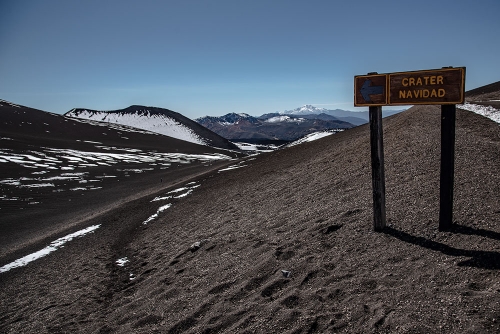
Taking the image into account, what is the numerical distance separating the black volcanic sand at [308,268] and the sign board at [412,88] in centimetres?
314

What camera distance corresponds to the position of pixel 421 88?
7324mm

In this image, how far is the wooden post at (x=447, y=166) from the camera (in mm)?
7266

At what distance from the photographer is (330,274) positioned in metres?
6.64

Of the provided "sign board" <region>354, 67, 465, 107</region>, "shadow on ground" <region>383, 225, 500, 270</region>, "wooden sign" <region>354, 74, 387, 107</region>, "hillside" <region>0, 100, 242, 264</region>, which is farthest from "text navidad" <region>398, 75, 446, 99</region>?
"hillside" <region>0, 100, 242, 264</region>

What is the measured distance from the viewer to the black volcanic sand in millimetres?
5332

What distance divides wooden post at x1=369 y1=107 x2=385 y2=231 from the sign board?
1.51 ft

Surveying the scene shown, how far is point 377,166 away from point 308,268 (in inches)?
133

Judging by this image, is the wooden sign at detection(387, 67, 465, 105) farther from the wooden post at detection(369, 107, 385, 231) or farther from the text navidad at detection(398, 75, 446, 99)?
the wooden post at detection(369, 107, 385, 231)

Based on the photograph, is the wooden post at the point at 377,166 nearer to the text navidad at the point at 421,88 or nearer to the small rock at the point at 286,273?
the text navidad at the point at 421,88

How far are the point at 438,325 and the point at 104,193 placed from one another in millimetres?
35223

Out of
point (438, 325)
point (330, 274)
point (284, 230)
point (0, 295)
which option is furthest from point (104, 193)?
point (438, 325)

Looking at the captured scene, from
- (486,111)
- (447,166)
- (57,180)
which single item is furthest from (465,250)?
(57,180)

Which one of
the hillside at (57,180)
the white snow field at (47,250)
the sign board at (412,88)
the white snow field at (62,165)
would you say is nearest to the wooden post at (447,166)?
the sign board at (412,88)

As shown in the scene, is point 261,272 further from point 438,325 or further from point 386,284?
point 438,325
